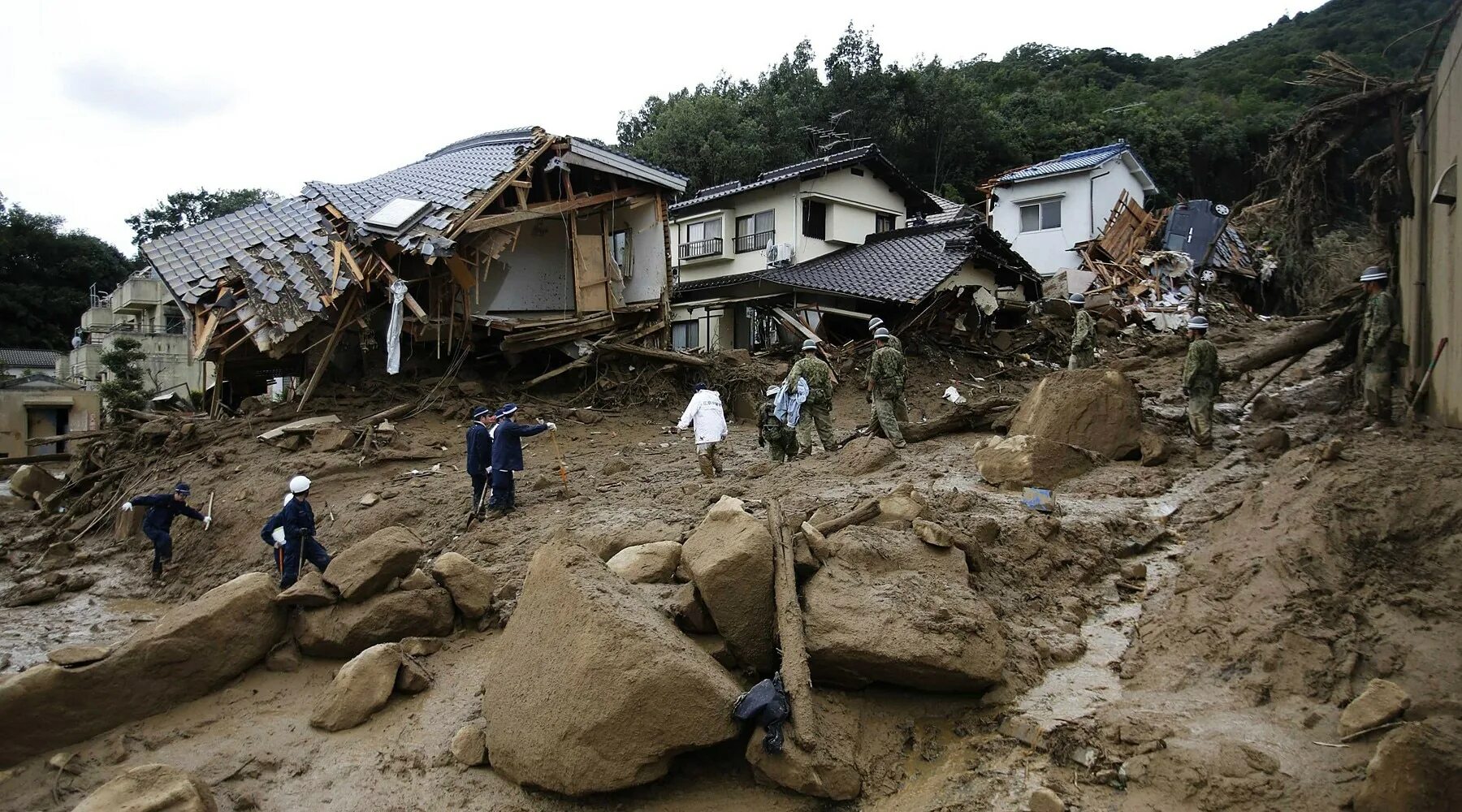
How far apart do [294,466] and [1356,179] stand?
1362 cm

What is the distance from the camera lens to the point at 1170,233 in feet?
87.4

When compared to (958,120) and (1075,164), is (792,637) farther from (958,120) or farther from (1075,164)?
(958,120)

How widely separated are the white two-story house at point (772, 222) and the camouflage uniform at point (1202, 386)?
1334 centimetres

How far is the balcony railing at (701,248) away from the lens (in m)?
23.9

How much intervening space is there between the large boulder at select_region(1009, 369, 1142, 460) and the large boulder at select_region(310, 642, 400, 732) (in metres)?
6.67

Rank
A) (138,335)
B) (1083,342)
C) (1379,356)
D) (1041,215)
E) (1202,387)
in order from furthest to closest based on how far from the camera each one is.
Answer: (138,335)
(1041,215)
(1083,342)
(1202,387)
(1379,356)

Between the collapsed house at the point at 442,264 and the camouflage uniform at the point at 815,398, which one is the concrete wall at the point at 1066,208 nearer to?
the collapsed house at the point at 442,264

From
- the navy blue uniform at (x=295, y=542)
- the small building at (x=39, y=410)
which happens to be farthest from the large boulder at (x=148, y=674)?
the small building at (x=39, y=410)

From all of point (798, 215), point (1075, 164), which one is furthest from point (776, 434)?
point (1075, 164)

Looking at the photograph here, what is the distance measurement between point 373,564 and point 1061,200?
84.5 ft

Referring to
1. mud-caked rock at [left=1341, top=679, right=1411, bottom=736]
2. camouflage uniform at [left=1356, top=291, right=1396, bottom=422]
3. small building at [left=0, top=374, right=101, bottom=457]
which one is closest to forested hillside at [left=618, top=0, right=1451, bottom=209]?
small building at [left=0, top=374, right=101, bottom=457]

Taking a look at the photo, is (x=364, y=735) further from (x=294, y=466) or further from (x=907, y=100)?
(x=907, y=100)

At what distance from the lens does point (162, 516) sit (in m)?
10.8

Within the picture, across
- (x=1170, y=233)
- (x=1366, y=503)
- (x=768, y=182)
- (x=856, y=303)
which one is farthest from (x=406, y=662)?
(x=1170, y=233)
